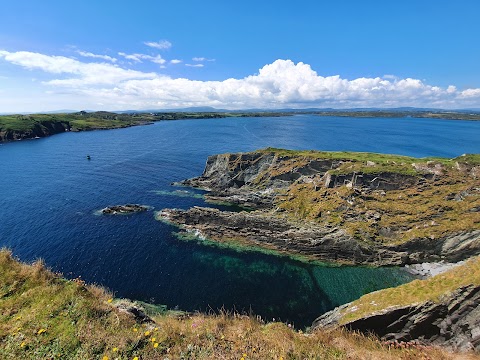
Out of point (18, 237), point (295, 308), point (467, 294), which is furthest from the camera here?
point (18, 237)

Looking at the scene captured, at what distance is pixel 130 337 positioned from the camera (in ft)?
35.9

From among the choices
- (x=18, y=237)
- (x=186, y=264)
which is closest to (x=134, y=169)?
(x=18, y=237)

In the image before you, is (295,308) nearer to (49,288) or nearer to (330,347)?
(330,347)

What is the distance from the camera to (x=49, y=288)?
13812 mm

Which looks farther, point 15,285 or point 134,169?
point 134,169

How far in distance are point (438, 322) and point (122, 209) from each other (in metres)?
65.5

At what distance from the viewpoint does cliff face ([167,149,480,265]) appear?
49.8 m

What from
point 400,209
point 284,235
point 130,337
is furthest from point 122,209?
point 400,209

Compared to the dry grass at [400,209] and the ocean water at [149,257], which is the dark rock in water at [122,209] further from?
the dry grass at [400,209]

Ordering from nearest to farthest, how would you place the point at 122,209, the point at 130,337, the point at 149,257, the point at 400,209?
the point at 130,337 → the point at 149,257 → the point at 400,209 → the point at 122,209

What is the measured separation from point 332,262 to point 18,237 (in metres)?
61.6

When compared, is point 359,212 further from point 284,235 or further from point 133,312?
point 133,312

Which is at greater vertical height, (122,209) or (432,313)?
(432,313)

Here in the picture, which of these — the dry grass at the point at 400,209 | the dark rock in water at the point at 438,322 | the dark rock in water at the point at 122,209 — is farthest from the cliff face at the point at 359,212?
the dark rock in water at the point at 438,322
